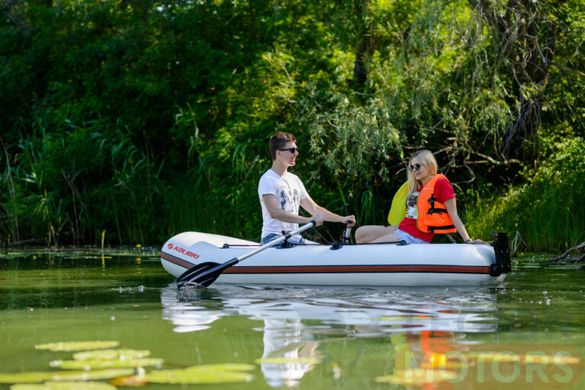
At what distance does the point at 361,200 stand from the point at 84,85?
6.69m

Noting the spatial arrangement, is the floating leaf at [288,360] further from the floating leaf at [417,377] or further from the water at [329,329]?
the floating leaf at [417,377]

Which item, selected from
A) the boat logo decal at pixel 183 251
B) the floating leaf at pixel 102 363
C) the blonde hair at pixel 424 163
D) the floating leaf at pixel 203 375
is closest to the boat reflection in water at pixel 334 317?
the floating leaf at pixel 203 375

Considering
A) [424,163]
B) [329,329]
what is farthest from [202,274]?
[329,329]

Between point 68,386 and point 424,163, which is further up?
point 424,163

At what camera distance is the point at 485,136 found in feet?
43.4

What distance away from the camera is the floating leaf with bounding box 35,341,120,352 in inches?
205

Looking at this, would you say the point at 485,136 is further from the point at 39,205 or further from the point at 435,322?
the point at 435,322

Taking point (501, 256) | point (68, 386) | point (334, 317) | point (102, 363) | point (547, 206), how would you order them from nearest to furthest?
point (68, 386), point (102, 363), point (334, 317), point (501, 256), point (547, 206)

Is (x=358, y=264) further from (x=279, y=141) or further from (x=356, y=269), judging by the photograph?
(x=279, y=141)

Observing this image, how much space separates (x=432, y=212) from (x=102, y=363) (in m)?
4.11

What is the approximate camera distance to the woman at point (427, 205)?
8.23 metres

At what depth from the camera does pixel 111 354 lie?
496 centimetres

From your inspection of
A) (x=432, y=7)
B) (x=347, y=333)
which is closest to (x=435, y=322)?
(x=347, y=333)

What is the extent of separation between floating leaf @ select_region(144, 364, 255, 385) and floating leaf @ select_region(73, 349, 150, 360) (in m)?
0.41
